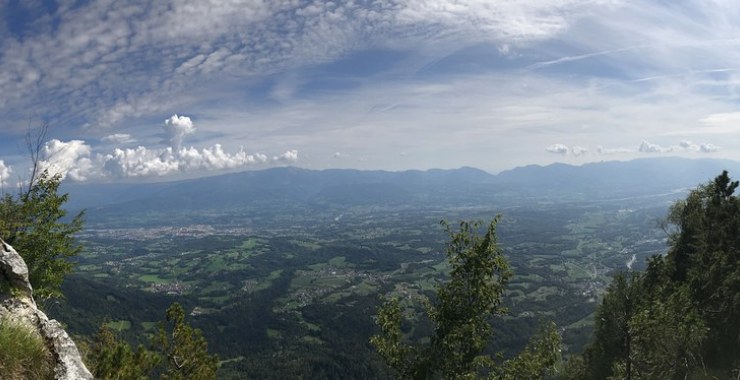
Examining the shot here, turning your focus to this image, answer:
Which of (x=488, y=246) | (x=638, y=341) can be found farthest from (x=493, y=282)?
(x=638, y=341)

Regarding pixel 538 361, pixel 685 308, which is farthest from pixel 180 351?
pixel 685 308

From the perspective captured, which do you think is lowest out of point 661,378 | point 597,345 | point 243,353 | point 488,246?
point 243,353

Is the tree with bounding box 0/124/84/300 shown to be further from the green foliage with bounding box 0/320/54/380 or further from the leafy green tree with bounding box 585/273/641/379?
the leafy green tree with bounding box 585/273/641/379

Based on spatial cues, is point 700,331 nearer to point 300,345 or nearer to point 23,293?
point 23,293

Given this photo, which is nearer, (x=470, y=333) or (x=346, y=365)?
(x=470, y=333)

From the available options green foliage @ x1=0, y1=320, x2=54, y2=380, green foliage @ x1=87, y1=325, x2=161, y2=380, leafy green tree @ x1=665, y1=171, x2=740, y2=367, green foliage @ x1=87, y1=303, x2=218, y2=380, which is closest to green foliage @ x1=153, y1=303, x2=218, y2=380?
green foliage @ x1=87, y1=303, x2=218, y2=380

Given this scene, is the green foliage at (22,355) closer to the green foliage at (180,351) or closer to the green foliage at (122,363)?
the green foliage at (122,363)

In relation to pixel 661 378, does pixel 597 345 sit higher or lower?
lower
